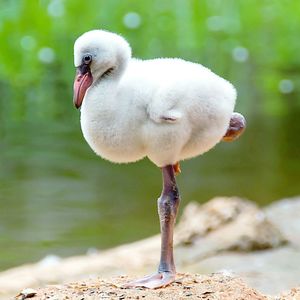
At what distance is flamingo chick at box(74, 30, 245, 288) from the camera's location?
2.49 m

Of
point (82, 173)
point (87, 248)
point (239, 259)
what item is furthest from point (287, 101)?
point (239, 259)

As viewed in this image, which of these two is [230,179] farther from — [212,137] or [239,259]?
[212,137]

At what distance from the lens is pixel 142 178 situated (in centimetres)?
627

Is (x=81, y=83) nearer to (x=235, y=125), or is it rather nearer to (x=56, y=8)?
(x=235, y=125)

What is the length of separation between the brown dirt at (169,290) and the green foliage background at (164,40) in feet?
15.6

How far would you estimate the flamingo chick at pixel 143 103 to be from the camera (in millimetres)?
2494

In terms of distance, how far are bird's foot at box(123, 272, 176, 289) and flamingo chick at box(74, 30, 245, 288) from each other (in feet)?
0.91

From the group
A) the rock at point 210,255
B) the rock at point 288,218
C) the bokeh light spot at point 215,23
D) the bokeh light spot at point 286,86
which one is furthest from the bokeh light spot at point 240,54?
the rock at point 210,255

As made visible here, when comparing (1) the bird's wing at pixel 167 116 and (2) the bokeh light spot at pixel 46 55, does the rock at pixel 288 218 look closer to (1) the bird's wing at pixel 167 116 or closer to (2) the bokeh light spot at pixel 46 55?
(1) the bird's wing at pixel 167 116

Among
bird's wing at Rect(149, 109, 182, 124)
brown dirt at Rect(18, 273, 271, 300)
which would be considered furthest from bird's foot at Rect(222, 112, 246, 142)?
brown dirt at Rect(18, 273, 271, 300)

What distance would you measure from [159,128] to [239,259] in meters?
1.77

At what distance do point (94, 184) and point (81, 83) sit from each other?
364cm

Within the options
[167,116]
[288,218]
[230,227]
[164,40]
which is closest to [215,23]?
[164,40]

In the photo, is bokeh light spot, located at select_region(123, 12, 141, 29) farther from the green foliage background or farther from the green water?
the green water
